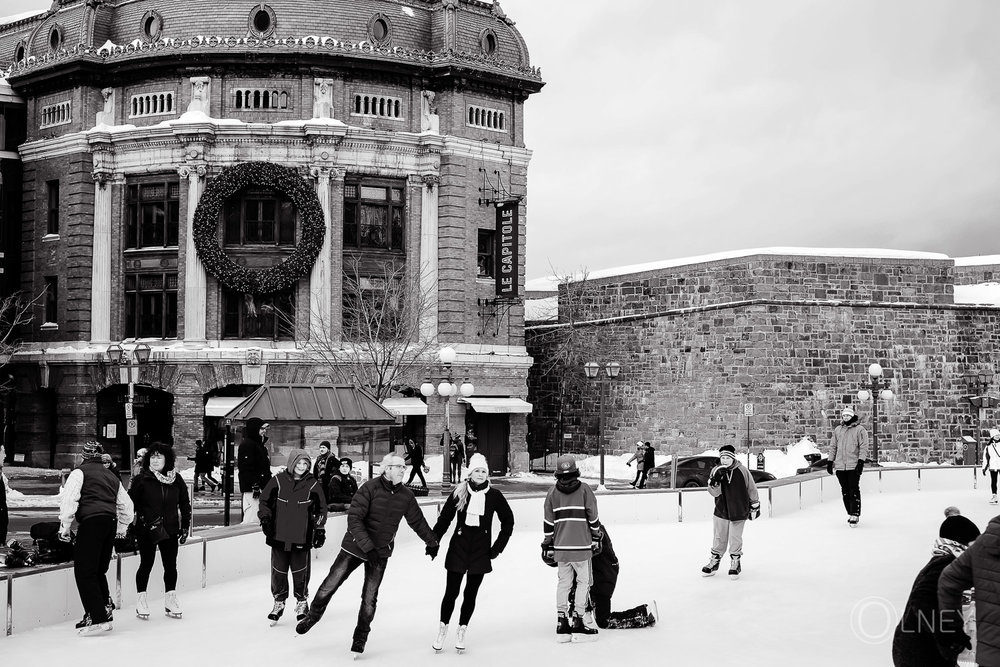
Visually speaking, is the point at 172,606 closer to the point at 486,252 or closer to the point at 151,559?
the point at 151,559

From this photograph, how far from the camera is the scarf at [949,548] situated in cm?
703

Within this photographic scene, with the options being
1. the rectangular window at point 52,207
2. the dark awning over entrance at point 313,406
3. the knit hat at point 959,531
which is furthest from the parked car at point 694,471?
the rectangular window at point 52,207

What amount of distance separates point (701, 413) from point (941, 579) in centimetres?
3304

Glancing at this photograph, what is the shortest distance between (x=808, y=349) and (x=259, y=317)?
1734 cm

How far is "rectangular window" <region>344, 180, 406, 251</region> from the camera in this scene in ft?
127

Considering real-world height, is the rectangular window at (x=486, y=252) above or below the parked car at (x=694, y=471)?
above

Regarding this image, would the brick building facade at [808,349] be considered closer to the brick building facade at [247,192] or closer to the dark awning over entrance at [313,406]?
the brick building facade at [247,192]

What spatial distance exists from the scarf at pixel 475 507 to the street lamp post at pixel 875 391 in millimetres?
24288

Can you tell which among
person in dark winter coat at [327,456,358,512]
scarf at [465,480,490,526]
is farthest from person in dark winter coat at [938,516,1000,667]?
person in dark winter coat at [327,456,358,512]

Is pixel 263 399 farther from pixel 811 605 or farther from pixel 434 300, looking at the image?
pixel 434 300

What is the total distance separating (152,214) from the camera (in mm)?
39312

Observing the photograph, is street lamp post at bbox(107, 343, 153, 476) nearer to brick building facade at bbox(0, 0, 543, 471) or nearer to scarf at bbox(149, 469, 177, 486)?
brick building facade at bbox(0, 0, 543, 471)

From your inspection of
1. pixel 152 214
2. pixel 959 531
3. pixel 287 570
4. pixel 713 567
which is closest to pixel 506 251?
pixel 152 214

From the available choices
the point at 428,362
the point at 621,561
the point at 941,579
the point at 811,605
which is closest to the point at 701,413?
the point at 428,362
